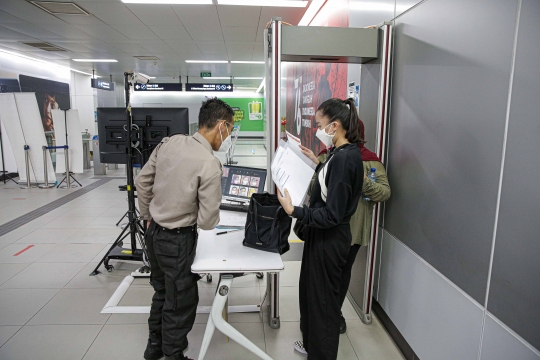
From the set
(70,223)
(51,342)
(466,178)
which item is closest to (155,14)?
(70,223)

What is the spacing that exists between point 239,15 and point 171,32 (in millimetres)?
1783

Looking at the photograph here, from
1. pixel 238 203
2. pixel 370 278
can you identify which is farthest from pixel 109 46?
pixel 370 278

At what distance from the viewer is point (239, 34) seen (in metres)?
7.04

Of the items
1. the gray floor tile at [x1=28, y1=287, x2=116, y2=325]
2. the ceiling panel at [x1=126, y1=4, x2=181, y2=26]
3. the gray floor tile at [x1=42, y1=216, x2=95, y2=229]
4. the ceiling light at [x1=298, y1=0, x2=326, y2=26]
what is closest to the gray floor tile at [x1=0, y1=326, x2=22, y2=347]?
the gray floor tile at [x1=28, y1=287, x2=116, y2=325]

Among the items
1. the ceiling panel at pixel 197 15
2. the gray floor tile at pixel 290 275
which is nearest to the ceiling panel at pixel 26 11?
the ceiling panel at pixel 197 15

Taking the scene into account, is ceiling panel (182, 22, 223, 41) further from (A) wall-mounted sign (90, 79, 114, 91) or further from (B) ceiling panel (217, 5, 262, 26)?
Answer: (A) wall-mounted sign (90, 79, 114, 91)

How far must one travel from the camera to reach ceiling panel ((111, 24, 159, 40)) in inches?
254

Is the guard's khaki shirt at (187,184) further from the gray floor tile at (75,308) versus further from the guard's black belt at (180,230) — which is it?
the gray floor tile at (75,308)

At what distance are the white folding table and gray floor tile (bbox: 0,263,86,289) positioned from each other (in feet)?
6.59

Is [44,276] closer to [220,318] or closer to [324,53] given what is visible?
[220,318]

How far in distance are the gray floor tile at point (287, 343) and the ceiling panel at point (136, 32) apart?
582 cm

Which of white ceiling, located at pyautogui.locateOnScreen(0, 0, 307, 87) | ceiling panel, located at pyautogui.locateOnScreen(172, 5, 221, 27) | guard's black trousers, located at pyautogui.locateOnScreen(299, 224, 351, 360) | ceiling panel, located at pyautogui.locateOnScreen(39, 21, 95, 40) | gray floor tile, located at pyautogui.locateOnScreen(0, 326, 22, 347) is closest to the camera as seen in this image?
guard's black trousers, located at pyautogui.locateOnScreen(299, 224, 351, 360)

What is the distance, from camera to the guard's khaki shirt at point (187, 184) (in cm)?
187

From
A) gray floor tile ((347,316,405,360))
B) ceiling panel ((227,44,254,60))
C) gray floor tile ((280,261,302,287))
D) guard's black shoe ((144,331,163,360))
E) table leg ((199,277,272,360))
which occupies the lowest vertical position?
gray floor tile ((347,316,405,360))
